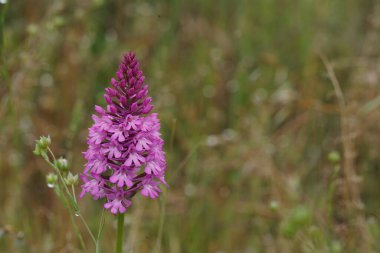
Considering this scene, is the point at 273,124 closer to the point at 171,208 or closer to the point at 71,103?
the point at 171,208

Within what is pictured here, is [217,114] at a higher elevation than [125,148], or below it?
higher

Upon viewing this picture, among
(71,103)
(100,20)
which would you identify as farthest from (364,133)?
(100,20)

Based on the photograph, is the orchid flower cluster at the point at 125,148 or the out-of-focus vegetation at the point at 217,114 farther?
the out-of-focus vegetation at the point at 217,114

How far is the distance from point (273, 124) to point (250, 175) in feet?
2.83

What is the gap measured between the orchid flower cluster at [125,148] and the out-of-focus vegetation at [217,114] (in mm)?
808

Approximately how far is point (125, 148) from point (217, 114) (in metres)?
2.92

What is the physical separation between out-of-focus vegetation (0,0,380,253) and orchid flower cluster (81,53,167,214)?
0.81 metres

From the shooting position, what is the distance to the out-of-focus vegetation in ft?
10.8

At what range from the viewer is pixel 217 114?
455cm

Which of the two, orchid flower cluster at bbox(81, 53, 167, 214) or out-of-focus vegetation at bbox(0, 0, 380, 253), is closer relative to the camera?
orchid flower cluster at bbox(81, 53, 167, 214)

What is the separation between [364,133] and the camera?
3908 millimetres

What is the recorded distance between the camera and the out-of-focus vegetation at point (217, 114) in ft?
10.8

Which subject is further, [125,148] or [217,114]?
[217,114]

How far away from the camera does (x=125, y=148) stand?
1666 mm
